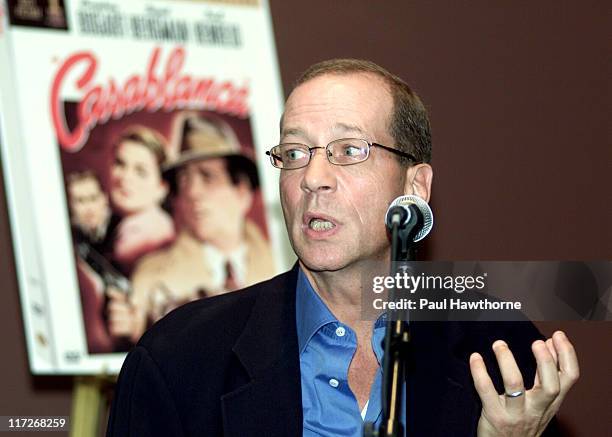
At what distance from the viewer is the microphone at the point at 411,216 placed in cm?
165

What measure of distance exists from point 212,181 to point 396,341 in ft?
5.56

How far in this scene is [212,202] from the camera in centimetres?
318

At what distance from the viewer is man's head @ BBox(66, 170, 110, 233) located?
2973 millimetres

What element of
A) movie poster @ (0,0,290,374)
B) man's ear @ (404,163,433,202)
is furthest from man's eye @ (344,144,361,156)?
movie poster @ (0,0,290,374)

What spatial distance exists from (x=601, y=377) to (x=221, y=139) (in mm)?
1651

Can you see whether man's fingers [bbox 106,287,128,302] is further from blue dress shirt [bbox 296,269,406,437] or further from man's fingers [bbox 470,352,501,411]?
man's fingers [bbox 470,352,501,411]

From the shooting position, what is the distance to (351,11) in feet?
11.6

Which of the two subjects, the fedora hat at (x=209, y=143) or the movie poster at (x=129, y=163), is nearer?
the movie poster at (x=129, y=163)

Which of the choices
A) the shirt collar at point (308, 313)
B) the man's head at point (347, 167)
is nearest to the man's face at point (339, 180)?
the man's head at point (347, 167)

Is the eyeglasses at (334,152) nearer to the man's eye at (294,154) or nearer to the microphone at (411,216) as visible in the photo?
the man's eye at (294,154)

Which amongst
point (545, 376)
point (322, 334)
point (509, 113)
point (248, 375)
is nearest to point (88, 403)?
point (248, 375)

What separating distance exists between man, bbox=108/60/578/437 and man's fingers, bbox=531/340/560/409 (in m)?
0.18

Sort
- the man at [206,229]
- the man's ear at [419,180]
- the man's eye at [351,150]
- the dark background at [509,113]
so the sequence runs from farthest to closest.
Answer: the dark background at [509,113] < the man at [206,229] < the man's ear at [419,180] < the man's eye at [351,150]

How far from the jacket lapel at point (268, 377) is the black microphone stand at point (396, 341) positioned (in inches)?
17.8
